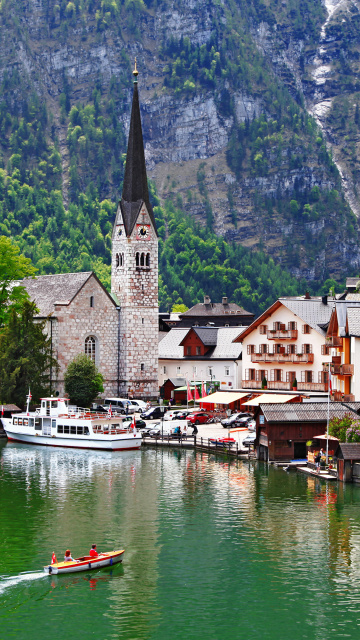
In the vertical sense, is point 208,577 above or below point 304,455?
below

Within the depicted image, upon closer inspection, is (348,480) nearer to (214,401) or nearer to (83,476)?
(83,476)

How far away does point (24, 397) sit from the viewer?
101688 millimetres

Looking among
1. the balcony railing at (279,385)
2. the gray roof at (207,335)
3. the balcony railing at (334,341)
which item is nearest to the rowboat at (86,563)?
the balcony railing at (334,341)

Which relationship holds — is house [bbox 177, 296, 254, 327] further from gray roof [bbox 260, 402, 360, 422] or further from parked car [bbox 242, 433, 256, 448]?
gray roof [bbox 260, 402, 360, 422]

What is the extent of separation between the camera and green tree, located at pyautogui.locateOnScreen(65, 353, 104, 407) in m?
108

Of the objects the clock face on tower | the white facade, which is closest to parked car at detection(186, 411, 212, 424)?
the white facade

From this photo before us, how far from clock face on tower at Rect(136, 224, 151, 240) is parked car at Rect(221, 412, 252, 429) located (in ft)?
103

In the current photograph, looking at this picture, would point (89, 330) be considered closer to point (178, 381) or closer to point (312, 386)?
point (178, 381)

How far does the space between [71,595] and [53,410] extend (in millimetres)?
51472

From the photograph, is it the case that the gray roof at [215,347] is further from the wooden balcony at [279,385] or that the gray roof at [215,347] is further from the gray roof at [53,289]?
the gray roof at [53,289]

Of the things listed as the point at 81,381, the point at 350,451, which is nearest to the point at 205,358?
the point at 81,381

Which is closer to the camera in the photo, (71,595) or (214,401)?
(71,595)

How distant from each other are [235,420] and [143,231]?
110 feet

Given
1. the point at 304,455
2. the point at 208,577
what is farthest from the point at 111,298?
the point at 208,577
